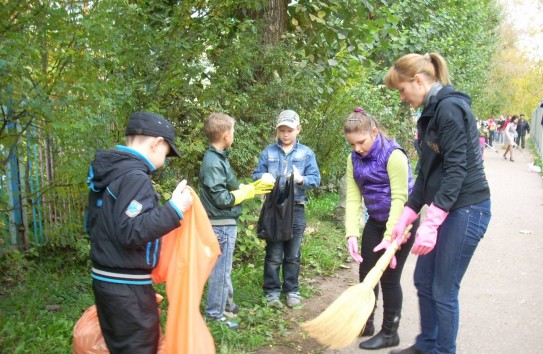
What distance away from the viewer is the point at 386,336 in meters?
3.79

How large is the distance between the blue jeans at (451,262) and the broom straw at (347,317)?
380mm

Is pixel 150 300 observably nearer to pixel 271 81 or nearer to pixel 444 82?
pixel 444 82

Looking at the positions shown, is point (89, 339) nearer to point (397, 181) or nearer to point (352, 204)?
point (352, 204)

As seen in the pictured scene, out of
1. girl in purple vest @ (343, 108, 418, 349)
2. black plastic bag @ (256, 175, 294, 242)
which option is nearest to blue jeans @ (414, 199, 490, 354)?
girl in purple vest @ (343, 108, 418, 349)

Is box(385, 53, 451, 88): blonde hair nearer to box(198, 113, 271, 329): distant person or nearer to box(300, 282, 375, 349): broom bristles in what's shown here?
box(300, 282, 375, 349): broom bristles

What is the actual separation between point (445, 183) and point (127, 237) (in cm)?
181

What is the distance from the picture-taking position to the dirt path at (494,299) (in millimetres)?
3885

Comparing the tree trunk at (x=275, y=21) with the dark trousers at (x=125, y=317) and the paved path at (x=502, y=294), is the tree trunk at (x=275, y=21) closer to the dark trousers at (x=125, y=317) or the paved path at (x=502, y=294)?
the paved path at (x=502, y=294)

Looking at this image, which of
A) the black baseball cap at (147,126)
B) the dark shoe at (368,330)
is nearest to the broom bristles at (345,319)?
the dark shoe at (368,330)

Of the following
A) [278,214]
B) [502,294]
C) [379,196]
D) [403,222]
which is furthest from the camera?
[502,294]

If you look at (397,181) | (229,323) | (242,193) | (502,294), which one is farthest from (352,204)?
(502,294)

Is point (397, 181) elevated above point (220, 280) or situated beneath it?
elevated above

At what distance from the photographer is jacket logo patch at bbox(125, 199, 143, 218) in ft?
7.77

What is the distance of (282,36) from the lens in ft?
19.4
